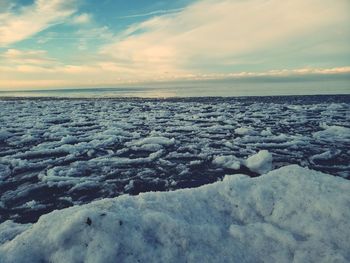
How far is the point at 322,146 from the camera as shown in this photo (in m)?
7.63

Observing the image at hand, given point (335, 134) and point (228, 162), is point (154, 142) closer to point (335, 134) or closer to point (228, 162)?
point (228, 162)

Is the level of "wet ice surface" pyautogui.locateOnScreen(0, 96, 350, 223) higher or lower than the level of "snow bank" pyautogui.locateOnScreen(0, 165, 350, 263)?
lower

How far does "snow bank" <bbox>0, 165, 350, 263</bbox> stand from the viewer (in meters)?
2.45

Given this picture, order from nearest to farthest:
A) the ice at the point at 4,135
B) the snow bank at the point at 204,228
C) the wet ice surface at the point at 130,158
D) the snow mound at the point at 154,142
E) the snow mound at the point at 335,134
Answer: the snow bank at the point at 204,228 < the wet ice surface at the point at 130,158 < the snow mound at the point at 154,142 < the snow mound at the point at 335,134 < the ice at the point at 4,135

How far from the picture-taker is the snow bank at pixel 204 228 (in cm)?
245

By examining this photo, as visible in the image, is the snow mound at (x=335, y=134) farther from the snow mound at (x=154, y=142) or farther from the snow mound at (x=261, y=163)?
the snow mound at (x=154, y=142)

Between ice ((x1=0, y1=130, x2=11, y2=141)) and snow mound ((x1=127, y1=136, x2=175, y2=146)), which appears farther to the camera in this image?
ice ((x1=0, y1=130, x2=11, y2=141))

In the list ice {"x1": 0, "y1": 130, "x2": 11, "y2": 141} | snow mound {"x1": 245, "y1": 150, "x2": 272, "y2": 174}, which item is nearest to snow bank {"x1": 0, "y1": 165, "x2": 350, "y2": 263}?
snow mound {"x1": 245, "y1": 150, "x2": 272, "y2": 174}

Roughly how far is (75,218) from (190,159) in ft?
13.8

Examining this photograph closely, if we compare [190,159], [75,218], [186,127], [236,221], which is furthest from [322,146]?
[75,218]

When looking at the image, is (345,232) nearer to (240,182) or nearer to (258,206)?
(258,206)

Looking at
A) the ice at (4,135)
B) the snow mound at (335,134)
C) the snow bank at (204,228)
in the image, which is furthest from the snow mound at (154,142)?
the snow bank at (204,228)

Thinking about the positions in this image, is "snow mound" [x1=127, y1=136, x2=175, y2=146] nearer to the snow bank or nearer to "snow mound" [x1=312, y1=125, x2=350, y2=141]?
"snow mound" [x1=312, y1=125, x2=350, y2=141]

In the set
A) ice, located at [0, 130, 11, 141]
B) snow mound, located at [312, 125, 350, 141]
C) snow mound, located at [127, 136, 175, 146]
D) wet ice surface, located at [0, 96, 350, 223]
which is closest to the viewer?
wet ice surface, located at [0, 96, 350, 223]
